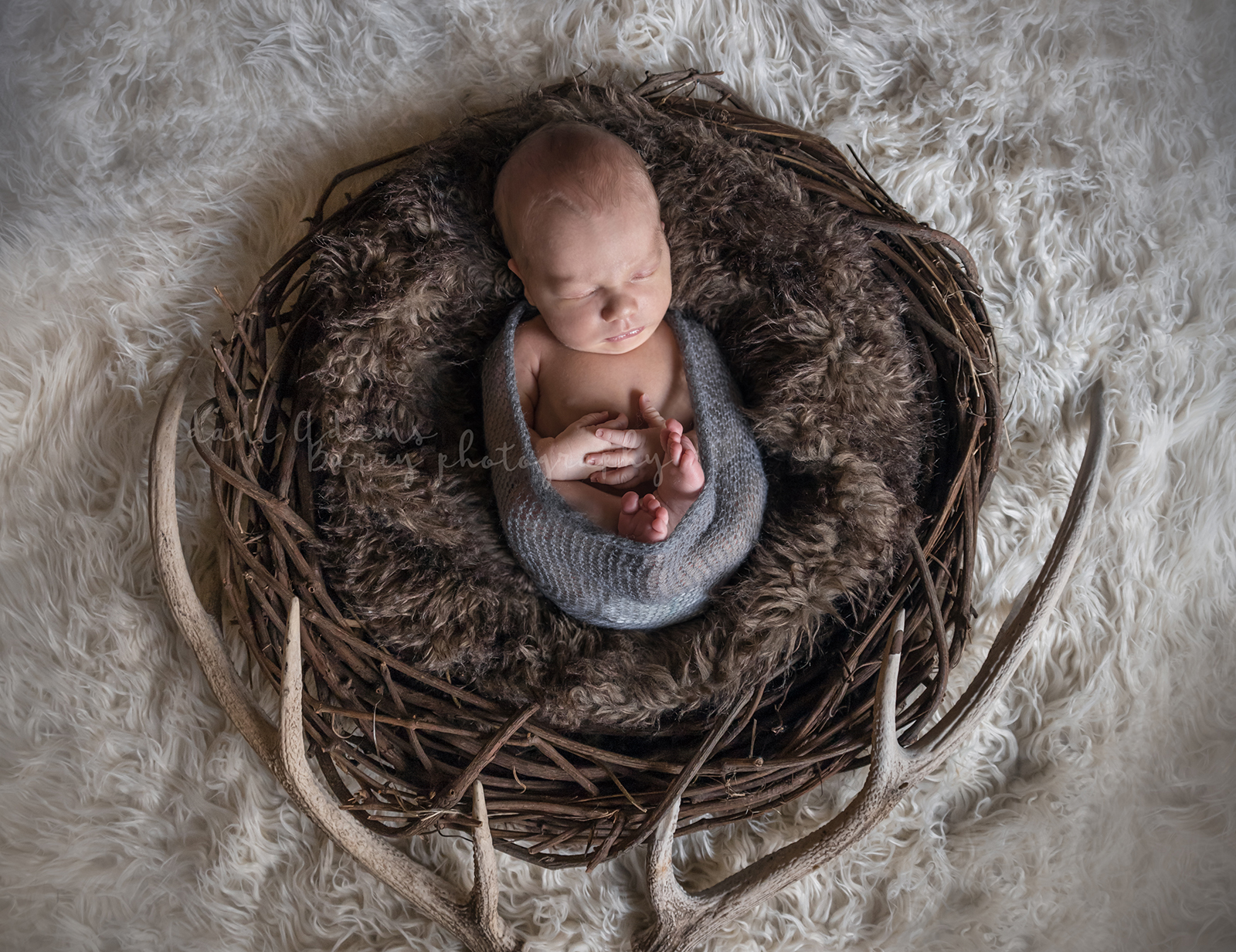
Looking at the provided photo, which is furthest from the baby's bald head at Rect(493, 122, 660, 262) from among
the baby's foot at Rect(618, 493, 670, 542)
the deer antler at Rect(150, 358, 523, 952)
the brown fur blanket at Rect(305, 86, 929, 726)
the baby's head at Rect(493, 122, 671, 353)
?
the deer antler at Rect(150, 358, 523, 952)

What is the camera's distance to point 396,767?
1555mm

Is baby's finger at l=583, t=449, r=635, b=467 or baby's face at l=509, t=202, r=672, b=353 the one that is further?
baby's finger at l=583, t=449, r=635, b=467

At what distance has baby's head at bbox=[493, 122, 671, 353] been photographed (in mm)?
1487

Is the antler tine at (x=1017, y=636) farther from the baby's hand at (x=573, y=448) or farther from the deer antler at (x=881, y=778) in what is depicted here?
the baby's hand at (x=573, y=448)

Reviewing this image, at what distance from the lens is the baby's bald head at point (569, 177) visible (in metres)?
1.48

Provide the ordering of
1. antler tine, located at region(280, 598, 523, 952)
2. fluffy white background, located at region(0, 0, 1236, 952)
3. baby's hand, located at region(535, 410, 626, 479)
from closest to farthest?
antler tine, located at region(280, 598, 523, 952)
baby's hand, located at region(535, 410, 626, 479)
fluffy white background, located at region(0, 0, 1236, 952)

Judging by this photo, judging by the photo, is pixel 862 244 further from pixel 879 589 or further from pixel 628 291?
pixel 879 589

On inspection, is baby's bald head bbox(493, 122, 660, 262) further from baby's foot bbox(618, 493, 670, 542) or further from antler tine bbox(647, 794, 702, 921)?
antler tine bbox(647, 794, 702, 921)

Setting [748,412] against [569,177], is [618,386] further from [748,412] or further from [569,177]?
[569,177]

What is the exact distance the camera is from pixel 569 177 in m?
1.49

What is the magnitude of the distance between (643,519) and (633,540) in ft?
0.16

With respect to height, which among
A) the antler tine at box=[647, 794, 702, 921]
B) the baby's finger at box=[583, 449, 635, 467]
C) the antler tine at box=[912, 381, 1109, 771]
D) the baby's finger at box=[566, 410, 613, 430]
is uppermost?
the baby's finger at box=[566, 410, 613, 430]

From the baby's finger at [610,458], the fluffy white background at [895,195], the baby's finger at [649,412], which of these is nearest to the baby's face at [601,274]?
the baby's finger at [649,412]

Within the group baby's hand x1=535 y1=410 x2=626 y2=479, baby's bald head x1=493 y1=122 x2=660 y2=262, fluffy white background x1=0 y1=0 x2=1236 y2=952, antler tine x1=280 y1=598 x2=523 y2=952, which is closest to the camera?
antler tine x1=280 y1=598 x2=523 y2=952
